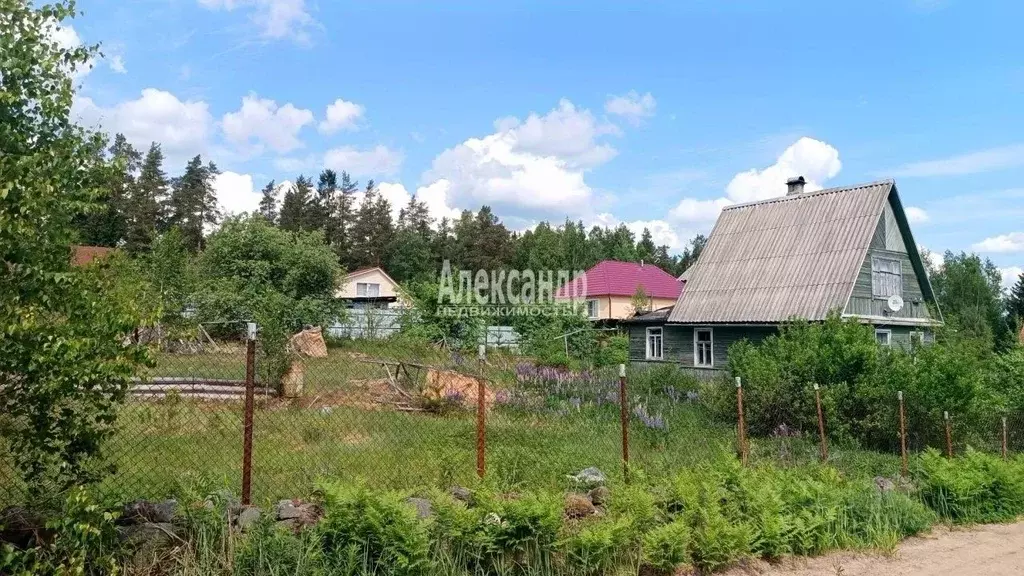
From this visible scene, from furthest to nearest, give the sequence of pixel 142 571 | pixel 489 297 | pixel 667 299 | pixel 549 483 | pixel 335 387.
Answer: pixel 667 299
pixel 489 297
pixel 335 387
pixel 549 483
pixel 142 571

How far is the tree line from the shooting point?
169 feet

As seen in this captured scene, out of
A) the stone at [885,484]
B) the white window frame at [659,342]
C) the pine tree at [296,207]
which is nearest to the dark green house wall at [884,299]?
the white window frame at [659,342]

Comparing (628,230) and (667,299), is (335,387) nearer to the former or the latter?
(667,299)

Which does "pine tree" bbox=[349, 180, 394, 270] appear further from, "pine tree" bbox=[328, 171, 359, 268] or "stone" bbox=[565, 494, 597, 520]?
"stone" bbox=[565, 494, 597, 520]

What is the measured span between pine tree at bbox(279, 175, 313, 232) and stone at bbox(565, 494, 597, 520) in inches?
2256

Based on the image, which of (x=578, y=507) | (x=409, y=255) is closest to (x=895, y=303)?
(x=578, y=507)

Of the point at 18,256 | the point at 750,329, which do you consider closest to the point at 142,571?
the point at 18,256

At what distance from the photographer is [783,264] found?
2127 cm

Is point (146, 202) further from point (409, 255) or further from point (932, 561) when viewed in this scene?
point (932, 561)

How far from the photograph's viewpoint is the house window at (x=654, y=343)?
79.3 feet

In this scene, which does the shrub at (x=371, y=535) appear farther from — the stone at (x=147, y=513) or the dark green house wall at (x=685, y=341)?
the dark green house wall at (x=685, y=341)

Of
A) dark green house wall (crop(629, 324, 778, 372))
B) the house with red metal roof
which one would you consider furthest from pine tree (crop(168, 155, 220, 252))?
dark green house wall (crop(629, 324, 778, 372))

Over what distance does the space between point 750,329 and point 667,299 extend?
20488 mm

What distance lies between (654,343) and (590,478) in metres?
18.2
